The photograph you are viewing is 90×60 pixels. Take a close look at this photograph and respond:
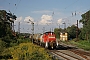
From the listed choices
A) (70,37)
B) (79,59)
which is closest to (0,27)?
(79,59)

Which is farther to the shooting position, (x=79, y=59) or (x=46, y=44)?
(x=46, y=44)

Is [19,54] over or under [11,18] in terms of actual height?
under

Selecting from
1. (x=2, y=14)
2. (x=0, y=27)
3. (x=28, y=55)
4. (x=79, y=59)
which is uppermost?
(x=2, y=14)

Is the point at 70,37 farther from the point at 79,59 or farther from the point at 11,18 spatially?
the point at 79,59

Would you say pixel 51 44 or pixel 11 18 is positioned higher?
A: pixel 11 18

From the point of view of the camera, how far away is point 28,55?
47.7ft

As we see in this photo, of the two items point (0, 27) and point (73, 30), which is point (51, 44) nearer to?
point (0, 27)

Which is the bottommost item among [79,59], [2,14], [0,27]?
[79,59]

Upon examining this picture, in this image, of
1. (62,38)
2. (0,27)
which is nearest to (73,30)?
(62,38)

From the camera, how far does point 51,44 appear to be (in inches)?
1534

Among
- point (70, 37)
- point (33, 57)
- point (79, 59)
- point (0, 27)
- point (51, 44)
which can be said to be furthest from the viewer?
point (70, 37)

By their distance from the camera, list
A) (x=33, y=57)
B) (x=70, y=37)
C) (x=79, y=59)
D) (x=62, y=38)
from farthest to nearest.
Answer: (x=70, y=37) → (x=62, y=38) → (x=79, y=59) → (x=33, y=57)

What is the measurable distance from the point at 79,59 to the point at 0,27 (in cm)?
2880

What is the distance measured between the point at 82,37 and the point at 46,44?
144 feet
